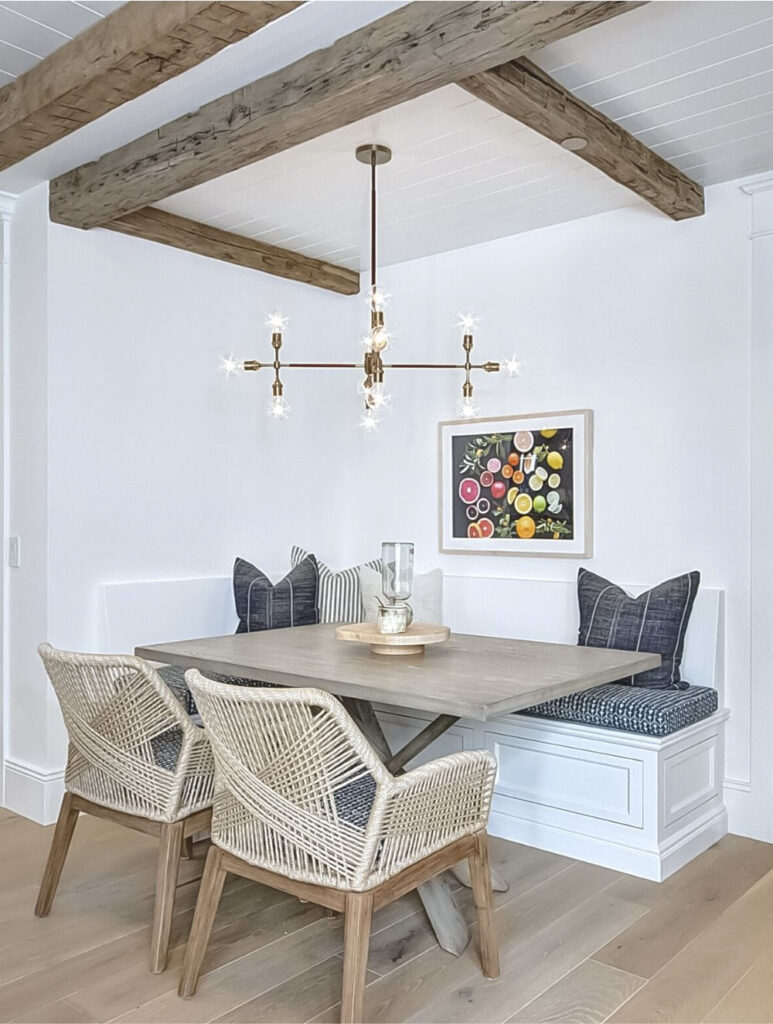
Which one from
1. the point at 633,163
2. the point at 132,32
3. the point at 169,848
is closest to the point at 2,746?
the point at 169,848

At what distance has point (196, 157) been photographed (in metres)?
2.92

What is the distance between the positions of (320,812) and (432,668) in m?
0.70

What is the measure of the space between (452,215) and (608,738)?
232 centimetres

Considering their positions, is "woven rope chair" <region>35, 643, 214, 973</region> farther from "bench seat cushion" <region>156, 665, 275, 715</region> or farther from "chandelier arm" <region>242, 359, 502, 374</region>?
"chandelier arm" <region>242, 359, 502, 374</region>

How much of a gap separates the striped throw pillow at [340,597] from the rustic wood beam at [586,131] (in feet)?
6.31

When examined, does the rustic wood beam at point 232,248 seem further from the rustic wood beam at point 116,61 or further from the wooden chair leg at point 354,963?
the wooden chair leg at point 354,963

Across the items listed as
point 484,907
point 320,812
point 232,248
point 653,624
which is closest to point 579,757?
point 653,624

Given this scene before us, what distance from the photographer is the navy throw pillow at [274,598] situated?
3896mm

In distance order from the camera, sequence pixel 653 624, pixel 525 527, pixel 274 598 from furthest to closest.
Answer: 1. pixel 525 527
2. pixel 274 598
3. pixel 653 624

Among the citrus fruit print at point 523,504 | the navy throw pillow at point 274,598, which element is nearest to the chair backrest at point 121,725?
the navy throw pillow at point 274,598

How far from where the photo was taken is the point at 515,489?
4.08 metres

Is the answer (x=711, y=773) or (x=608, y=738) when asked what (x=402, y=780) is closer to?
(x=608, y=738)

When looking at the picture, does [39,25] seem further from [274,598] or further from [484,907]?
[484,907]

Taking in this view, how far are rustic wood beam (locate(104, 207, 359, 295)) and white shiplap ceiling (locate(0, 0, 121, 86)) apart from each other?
103cm
